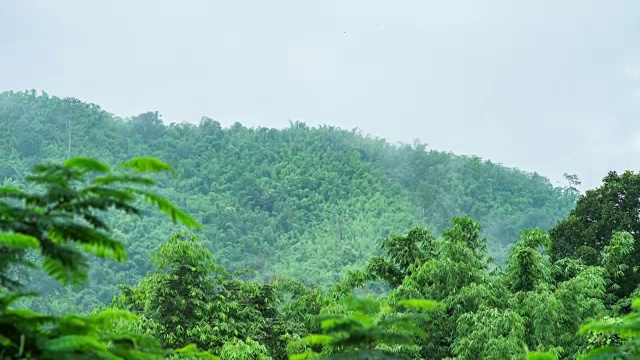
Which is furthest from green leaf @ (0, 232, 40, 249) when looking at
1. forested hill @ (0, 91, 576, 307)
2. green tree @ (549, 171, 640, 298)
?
forested hill @ (0, 91, 576, 307)

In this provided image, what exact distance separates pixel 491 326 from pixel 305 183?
1927 inches

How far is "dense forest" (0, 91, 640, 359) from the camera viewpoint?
265 centimetres

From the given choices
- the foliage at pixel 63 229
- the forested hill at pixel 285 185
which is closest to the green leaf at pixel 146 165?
the foliage at pixel 63 229

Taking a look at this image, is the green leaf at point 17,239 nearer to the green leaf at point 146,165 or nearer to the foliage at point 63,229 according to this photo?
the foliage at point 63,229

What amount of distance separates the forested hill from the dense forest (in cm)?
19

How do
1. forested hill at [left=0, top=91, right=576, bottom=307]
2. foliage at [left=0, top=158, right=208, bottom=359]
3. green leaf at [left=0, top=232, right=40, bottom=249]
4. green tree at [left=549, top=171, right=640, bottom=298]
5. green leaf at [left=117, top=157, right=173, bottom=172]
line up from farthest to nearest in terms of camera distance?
forested hill at [left=0, top=91, right=576, bottom=307], green tree at [left=549, top=171, right=640, bottom=298], green leaf at [left=117, top=157, right=173, bottom=172], foliage at [left=0, top=158, right=208, bottom=359], green leaf at [left=0, top=232, right=40, bottom=249]

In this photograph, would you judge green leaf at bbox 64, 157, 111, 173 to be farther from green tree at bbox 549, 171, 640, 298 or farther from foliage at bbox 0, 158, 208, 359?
green tree at bbox 549, 171, 640, 298

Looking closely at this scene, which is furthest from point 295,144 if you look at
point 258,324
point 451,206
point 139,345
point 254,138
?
point 139,345

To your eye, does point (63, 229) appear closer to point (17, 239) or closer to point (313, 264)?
point (17, 239)

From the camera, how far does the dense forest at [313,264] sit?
265 cm

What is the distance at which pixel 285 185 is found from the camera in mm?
59719

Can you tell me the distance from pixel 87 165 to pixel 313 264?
1749 inches

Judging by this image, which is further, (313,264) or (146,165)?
(313,264)

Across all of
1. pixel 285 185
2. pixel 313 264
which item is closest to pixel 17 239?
pixel 313 264
